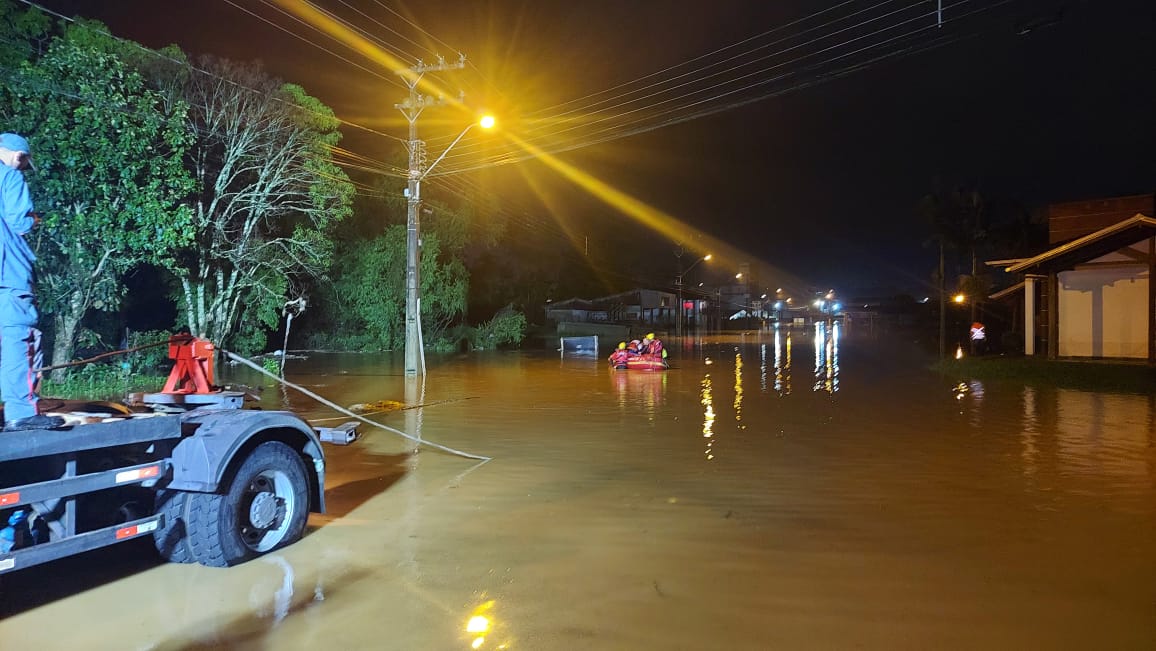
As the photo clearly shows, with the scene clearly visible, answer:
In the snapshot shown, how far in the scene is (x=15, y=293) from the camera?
5.19 meters

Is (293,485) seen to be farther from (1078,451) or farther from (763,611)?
(1078,451)

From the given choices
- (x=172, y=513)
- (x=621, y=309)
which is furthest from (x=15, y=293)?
(x=621, y=309)

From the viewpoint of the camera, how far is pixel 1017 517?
7.45 meters

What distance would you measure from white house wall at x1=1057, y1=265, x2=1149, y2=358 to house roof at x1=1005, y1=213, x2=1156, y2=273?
47.9 inches

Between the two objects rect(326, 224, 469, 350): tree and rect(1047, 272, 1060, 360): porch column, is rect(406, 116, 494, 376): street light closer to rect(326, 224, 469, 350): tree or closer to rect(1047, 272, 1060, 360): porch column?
rect(326, 224, 469, 350): tree

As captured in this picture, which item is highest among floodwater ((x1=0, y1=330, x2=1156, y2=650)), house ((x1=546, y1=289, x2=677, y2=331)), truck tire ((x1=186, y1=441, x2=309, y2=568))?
house ((x1=546, y1=289, x2=677, y2=331))

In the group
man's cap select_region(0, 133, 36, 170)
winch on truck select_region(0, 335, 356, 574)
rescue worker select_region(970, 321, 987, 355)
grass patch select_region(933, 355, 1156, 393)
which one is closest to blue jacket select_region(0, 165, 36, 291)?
man's cap select_region(0, 133, 36, 170)

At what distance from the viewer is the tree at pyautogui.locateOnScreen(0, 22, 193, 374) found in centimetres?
1545

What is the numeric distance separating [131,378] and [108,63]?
25.0 ft

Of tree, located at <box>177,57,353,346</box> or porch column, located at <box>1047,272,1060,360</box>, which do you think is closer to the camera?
tree, located at <box>177,57,353,346</box>

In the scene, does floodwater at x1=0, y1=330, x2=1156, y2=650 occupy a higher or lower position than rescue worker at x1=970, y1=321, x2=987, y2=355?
lower

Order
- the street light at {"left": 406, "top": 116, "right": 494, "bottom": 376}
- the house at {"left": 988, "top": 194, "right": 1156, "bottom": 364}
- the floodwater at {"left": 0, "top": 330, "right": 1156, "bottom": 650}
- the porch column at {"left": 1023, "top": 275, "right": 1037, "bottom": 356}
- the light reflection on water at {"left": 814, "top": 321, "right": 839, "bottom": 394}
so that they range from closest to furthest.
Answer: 1. the floodwater at {"left": 0, "top": 330, "right": 1156, "bottom": 650}
2. the light reflection on water at {"left": 814, "top": 321, "right": 839, "bottom": 394}
3. the street light at {"left": 406, "top": 116, "right": 494, "bottom": 376}
4. the house at {"left": 988, "top": 194, "right": 1156, "bottom": 364}
5. the porch column at {"left": 1023, "top": 275, "right": 1037, "bottom": 356}

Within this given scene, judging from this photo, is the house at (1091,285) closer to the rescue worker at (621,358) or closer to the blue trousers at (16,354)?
the rescue worker at (621,358)

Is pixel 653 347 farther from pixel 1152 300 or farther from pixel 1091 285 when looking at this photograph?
pixel 1091 285
